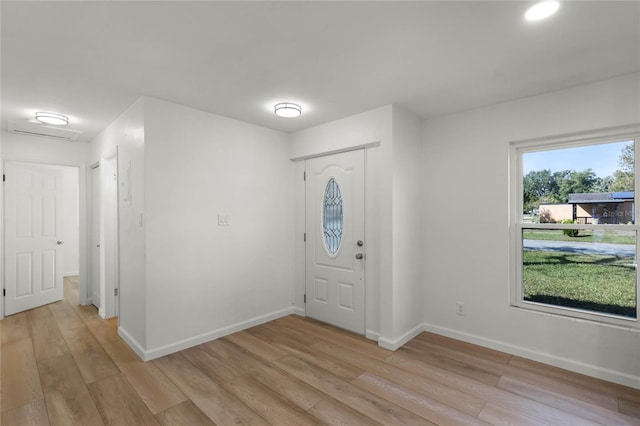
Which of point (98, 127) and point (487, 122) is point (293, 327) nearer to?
point (487, 122)

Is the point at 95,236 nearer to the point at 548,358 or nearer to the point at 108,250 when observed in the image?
the point at 108,250

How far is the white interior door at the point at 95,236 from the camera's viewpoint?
448 cm

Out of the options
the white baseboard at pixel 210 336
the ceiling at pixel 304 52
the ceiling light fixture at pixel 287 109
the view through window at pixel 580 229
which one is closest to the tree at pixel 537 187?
the view through window at pixel 580 229

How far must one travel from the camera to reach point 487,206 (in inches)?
124

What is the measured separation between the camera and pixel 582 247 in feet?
9.09

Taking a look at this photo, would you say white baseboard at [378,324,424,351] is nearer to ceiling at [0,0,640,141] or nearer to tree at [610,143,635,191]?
tree at [610,143,635,191]

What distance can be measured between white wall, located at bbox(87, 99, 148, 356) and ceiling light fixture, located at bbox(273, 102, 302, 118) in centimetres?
127

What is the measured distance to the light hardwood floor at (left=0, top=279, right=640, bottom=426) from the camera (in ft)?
6.91

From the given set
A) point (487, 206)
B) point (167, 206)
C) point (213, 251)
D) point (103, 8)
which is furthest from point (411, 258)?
point (103, 8)

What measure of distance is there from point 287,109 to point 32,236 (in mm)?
4228

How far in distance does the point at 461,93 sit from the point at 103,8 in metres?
2.75

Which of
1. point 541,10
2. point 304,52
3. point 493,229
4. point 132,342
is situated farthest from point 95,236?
point 541,10

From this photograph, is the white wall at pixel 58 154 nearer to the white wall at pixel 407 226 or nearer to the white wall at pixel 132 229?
the white wall at pixel 132 229

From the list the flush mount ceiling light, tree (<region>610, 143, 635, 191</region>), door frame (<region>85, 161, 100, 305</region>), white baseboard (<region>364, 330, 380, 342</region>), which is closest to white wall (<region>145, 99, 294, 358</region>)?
white baseboard (<region>364, 330, 380, 342</region>)
